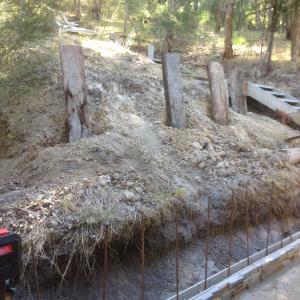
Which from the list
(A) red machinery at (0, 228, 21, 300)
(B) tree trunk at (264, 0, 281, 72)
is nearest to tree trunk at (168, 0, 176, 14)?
(B) tree trunk at (264, 0, 281, 72)

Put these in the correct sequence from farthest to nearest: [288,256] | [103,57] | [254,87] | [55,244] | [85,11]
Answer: [85,11]
[254,87]
[103,57]
[288,256]
[55,244]

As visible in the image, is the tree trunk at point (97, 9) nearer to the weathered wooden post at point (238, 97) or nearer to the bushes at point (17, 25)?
the weathered wooden post at point (238, 97)

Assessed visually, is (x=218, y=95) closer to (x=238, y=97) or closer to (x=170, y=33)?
(x=238, y=97)

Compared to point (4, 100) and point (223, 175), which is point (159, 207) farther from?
point (4, 100)

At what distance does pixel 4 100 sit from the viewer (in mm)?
6508

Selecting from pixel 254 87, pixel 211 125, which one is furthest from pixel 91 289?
pixel 254 87

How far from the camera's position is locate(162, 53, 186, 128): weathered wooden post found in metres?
6.99

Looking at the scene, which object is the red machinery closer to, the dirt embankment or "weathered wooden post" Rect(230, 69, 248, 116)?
the dirt embankment

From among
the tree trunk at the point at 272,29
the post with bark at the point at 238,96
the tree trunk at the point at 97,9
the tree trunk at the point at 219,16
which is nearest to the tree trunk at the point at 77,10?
the tree trunk at the point at 97,9

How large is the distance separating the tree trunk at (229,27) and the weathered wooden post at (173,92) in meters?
7.54

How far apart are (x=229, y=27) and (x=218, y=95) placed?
6954 millimetres

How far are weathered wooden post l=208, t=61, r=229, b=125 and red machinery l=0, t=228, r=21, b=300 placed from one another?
225 inches

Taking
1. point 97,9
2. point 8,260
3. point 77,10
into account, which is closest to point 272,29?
point 97,9

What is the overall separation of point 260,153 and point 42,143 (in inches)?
130
